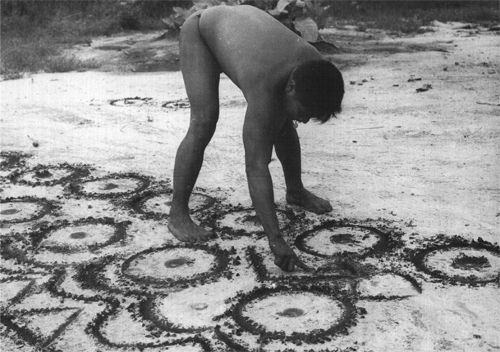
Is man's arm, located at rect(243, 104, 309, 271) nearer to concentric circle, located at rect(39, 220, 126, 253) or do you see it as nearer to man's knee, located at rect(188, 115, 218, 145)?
man's knee, located at rect(188, 115, 218, 145)

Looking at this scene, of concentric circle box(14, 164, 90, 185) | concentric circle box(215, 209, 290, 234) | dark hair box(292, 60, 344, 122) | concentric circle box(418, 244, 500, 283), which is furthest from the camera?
concentric circle box(14, 164, 90, 185)

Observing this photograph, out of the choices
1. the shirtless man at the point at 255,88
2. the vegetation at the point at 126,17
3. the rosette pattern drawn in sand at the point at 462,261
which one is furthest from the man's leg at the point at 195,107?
the vegetation at the point at 126,17

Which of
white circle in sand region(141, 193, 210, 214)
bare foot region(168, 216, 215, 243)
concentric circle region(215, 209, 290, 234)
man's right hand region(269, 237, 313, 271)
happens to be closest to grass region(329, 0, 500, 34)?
white circle in sand region(141, 193, 210, 214)

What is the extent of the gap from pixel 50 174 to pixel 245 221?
56.0 inches

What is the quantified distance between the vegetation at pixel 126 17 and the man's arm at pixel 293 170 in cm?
555

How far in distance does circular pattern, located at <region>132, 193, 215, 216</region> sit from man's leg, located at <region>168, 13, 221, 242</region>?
0.36 meters

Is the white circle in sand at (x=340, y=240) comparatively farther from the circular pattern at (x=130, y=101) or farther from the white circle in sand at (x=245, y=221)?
the circular pattern at (x=130, y=101)

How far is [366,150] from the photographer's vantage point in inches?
170

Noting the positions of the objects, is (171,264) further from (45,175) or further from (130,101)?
(130,101)

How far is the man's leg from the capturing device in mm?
3047

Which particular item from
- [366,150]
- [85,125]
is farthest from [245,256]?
[85,125]

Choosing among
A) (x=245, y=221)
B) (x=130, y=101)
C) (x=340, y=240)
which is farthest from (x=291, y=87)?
(x=130, y=101)

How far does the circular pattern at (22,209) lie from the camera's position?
Result: 344cm

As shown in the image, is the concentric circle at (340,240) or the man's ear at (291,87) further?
the concentric circle at (340,240)
